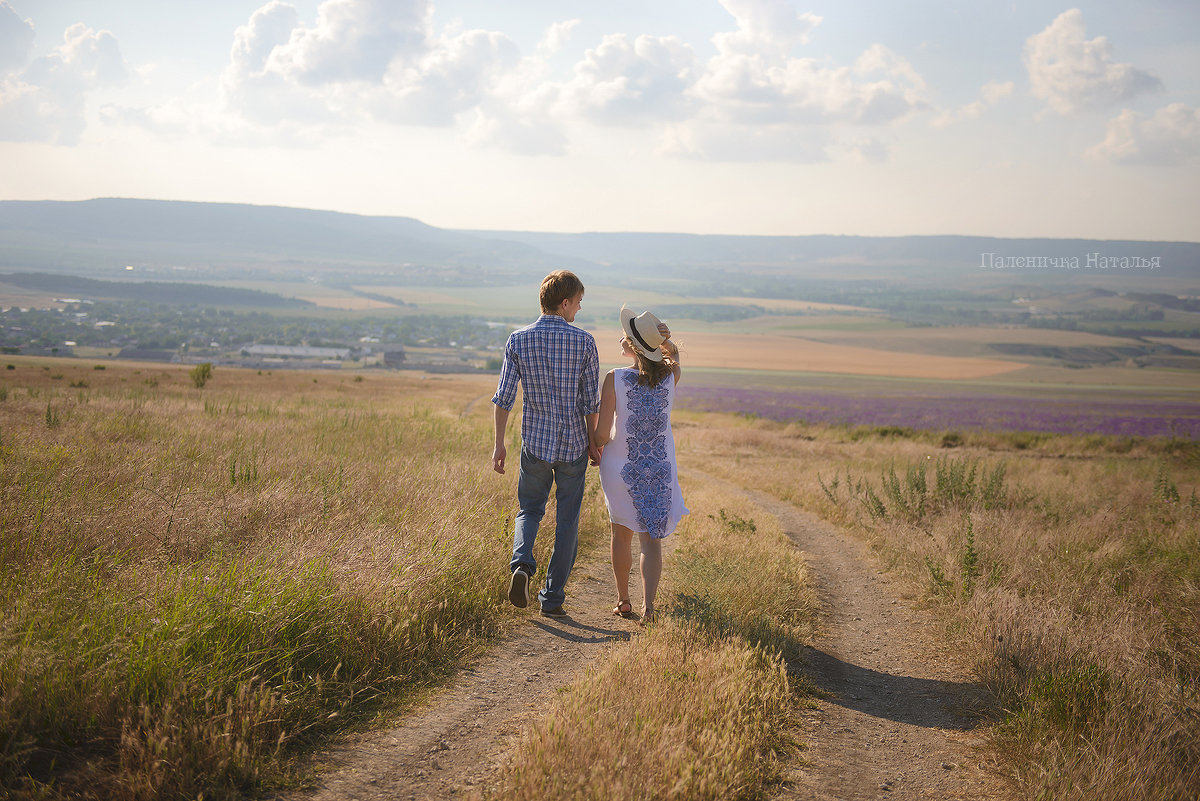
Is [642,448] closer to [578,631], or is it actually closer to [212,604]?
[578,631]

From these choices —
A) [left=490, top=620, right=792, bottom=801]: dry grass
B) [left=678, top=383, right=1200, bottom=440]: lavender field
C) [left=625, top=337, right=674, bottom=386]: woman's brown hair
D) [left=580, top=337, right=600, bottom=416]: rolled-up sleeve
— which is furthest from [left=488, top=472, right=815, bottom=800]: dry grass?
[left=678, top=383, right=1200, bottom=440]: lavender field

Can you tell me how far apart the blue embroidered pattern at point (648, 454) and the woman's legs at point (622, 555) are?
0.85ft

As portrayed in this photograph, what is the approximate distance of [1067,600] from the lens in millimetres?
6434

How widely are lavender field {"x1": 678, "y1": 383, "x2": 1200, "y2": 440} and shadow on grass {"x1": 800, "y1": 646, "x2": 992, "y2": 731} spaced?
1136 inches

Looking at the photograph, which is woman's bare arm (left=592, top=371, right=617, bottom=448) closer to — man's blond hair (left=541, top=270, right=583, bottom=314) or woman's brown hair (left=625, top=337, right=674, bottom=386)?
woman's brown hair (left=625, top=337, right=674, bottom=386)

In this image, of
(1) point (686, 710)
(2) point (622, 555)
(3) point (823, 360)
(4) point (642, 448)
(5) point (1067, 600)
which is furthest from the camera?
(3) point (823, 360)

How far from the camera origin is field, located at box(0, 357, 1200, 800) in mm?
3166

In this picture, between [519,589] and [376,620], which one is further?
[519,589]

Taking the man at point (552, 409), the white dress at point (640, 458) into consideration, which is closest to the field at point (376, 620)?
the man at point (552, 409)

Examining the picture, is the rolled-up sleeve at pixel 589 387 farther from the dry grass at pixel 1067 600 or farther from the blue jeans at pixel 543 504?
the dry grass at pixel 1067 600

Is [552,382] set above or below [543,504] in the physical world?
above

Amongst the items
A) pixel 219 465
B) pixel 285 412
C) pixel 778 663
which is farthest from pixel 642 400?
pixel 285 412

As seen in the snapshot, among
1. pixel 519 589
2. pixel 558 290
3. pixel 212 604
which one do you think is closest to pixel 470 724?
pixel 212 604

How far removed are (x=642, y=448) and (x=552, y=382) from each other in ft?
2.89
